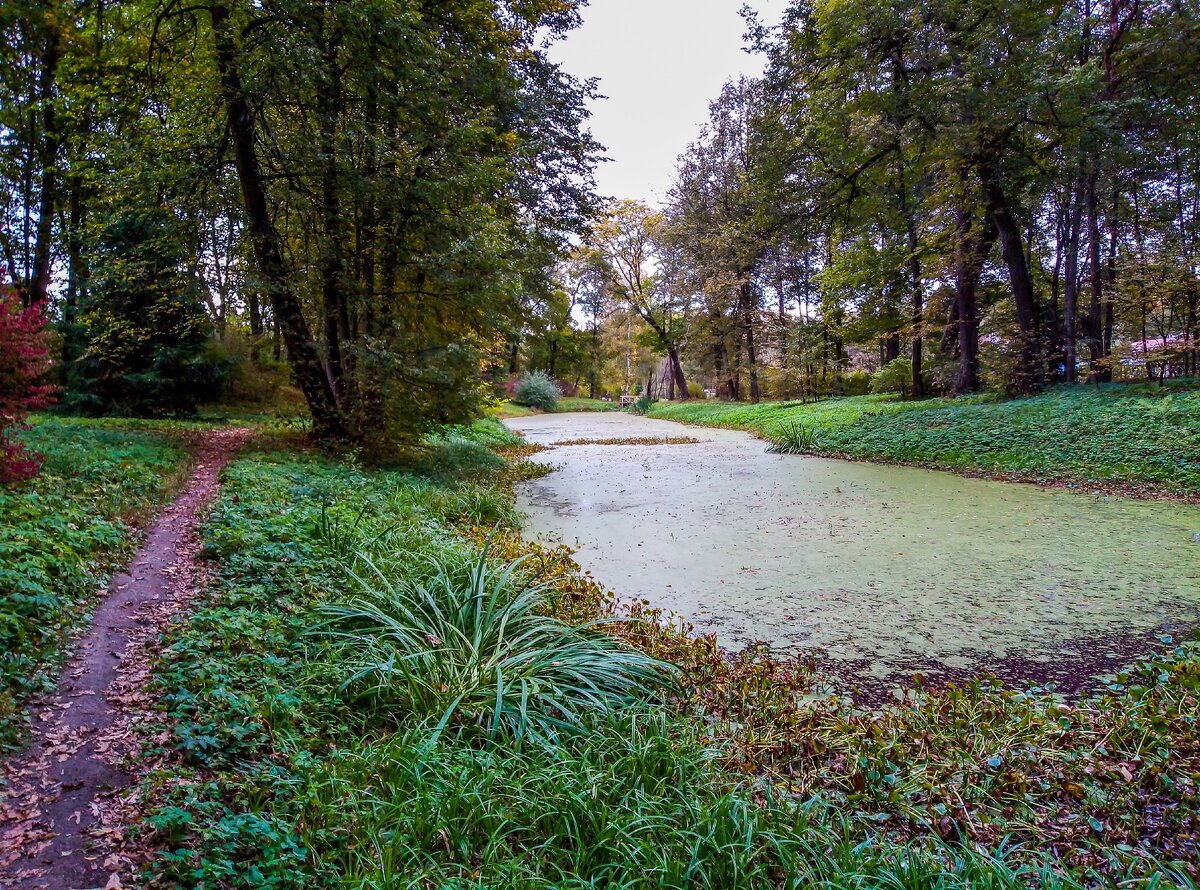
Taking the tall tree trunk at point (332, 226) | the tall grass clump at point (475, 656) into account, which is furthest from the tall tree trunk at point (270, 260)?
the tall grass clump at point (475, 656)

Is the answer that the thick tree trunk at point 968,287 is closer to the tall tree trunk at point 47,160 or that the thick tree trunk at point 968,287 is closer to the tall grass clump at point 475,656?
the tall grass clump at point 475,656

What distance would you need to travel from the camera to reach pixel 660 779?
1785mm

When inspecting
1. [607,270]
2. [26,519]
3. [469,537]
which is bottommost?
[469,537]

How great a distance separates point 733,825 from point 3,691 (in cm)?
233

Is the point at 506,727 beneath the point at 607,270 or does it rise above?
beneath

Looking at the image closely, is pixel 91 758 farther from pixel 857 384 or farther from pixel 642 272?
pixel 642 272

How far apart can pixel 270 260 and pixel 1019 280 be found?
11.3 meters

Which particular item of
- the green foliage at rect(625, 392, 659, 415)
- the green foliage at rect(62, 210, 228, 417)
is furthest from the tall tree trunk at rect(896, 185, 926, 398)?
the green foliage at rect(62, 210, 228, 417)

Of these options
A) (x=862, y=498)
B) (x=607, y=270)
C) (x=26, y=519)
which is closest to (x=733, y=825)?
(x=26, y=519)

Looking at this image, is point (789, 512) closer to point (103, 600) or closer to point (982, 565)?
point (982, 565)

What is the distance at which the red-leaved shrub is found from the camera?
3574mm

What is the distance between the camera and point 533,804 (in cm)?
164

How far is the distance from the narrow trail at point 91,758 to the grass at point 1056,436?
803 centimetres

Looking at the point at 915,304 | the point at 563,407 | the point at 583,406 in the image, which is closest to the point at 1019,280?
the point at 915,304
